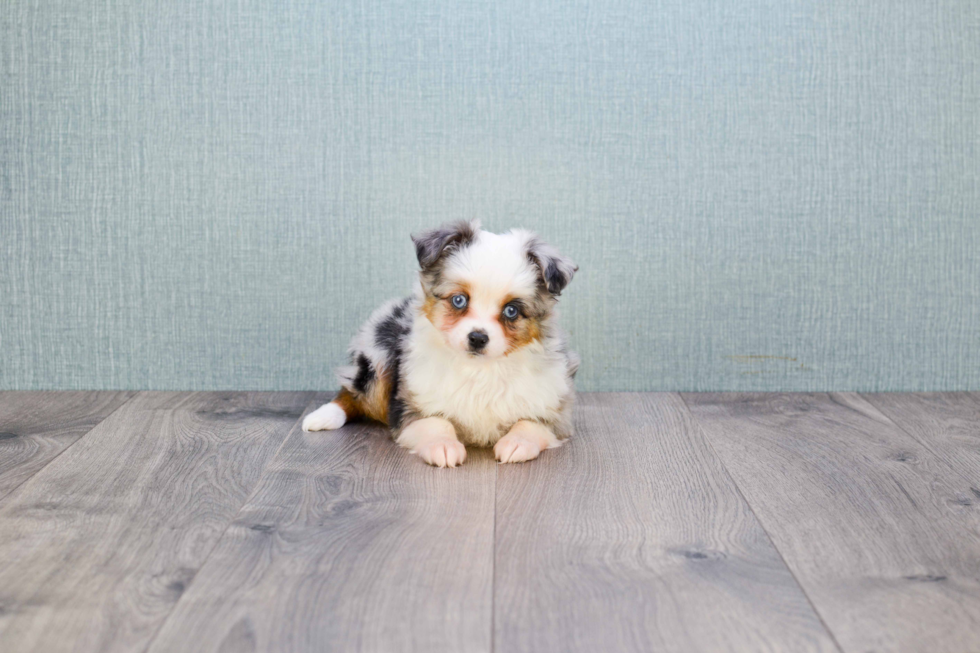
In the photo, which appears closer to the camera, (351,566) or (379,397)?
(351,566)

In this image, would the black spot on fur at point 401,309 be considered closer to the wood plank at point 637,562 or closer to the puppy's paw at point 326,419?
the puppy's paw at point 326,419

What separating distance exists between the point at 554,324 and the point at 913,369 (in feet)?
4.73

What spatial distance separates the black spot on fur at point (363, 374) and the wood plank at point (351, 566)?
1.25ft

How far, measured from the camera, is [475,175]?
2.71 meters

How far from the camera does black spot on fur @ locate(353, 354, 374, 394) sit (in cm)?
237

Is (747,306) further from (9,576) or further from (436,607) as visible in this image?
Answer: (9,576)

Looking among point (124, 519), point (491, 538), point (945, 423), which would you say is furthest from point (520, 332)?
point (945, 423)

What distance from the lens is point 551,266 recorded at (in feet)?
6.64

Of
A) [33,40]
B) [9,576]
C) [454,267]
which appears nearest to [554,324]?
[454,267]

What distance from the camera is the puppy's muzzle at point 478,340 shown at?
1957mm

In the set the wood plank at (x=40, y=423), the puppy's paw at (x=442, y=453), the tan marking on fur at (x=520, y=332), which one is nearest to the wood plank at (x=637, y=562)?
the puppy's paw at (x=442, y=453)

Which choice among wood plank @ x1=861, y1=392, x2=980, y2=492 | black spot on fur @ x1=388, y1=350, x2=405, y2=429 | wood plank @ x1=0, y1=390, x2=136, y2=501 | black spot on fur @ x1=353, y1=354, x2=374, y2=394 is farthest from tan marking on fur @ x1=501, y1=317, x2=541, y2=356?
wood plank @ x1=0, y1=390, x2=136, y2=501

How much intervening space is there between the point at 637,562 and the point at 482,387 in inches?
30.6

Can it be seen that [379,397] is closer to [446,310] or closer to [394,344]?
[394,344]
